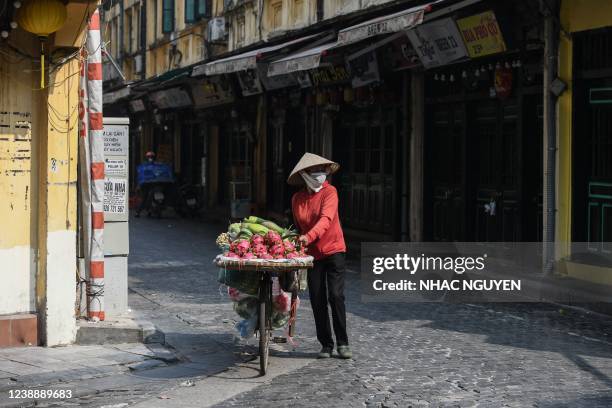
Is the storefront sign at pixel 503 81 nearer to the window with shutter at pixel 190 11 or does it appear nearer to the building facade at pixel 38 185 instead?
the building facade at pixel 38 185

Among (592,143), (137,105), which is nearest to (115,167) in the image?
(592,143)

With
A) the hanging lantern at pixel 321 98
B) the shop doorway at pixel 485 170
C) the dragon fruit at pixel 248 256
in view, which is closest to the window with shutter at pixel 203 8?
the hanging lantern at pixel 321 98

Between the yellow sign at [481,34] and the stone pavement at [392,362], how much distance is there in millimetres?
3895

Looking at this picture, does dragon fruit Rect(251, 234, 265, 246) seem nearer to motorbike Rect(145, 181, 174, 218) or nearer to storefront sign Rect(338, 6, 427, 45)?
storefront sign Rect(338, 6, 427, 45)

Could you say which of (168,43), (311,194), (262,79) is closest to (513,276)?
(311,194)

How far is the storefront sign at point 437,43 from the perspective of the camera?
1563 centimetres

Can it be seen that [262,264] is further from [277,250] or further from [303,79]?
[303,79]

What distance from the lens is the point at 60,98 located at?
31.6ft

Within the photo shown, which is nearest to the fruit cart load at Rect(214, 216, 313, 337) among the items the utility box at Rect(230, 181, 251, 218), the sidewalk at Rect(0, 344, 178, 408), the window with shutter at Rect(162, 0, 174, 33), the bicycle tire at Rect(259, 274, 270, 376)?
the bicycle tire at Rect(259, 274, 270, 376)

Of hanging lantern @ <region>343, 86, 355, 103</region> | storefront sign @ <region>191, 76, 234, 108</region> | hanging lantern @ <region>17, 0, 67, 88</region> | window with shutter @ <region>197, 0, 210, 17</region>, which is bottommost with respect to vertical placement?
hanging lantern @ <region>17, 0, 67, 88</region>

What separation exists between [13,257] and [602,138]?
784 cm

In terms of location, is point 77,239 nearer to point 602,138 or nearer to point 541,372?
point 541,372

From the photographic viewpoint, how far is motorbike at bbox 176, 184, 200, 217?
29.8m

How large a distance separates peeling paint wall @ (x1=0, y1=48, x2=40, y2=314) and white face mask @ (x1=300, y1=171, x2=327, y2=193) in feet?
8.08
